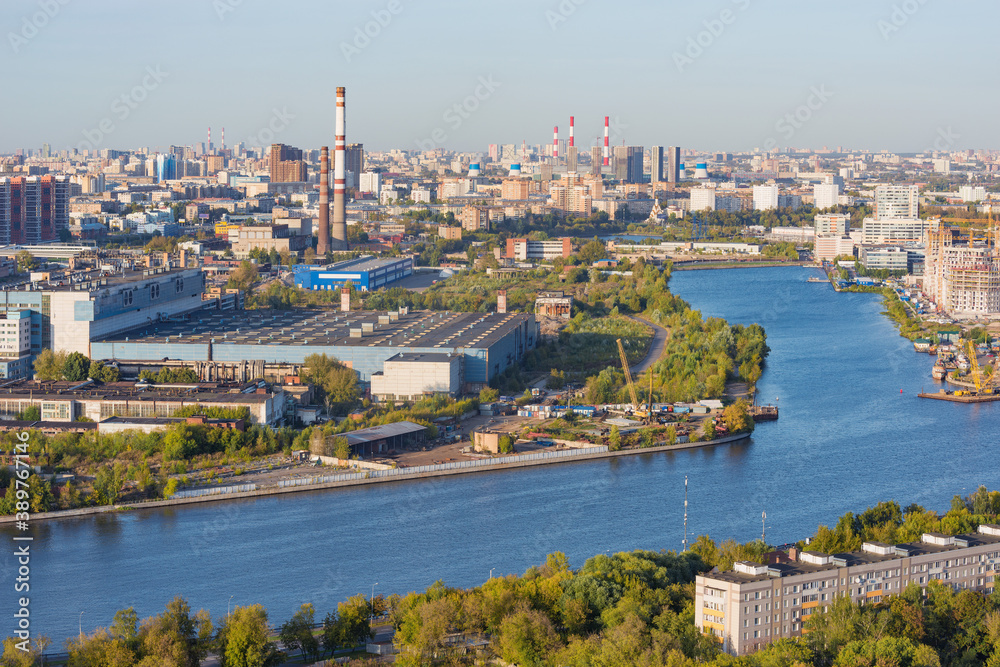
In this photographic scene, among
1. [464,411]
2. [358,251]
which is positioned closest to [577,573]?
[464,411]

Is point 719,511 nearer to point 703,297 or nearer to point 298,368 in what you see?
point 298,368

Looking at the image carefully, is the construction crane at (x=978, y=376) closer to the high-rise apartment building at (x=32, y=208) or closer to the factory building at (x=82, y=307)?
the factory building at (x=82, y=307)

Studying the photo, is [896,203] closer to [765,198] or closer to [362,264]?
[765,198]

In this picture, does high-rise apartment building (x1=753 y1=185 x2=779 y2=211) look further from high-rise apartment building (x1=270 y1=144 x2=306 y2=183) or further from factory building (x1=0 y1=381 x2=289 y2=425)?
factory building (x1=0 y1=381 x2=289 y2=425)

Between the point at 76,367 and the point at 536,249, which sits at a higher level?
the point at 536,249

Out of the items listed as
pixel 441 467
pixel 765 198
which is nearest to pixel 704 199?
pixel 765 198

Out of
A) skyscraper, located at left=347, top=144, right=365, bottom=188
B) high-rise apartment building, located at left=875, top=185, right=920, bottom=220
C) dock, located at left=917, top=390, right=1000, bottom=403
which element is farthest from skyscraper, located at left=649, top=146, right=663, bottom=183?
dock, located at left=917, top=390, right=1000, bottom=403
